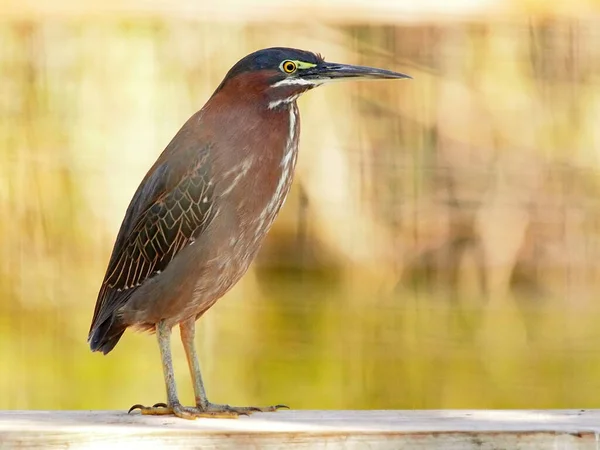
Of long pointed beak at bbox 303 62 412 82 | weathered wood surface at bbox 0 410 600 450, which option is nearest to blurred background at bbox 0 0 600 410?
long pointed beak at bbox 303 62 412 82

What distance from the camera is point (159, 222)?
97.9 inches

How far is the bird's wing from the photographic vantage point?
7.98ft

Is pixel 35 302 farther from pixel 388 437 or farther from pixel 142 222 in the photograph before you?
pixel 388 437

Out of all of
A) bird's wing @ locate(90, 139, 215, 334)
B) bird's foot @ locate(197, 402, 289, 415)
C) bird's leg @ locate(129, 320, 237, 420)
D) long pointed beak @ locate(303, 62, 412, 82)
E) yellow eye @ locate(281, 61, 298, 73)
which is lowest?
bird's foot @ locate(197, 402, 289, 415)

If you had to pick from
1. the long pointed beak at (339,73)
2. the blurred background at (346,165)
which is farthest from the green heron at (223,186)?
the blurred background at (346,165)

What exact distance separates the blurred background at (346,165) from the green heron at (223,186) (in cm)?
111

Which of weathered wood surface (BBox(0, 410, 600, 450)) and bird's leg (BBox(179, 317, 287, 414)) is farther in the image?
bird's leg (BBox(179, 317, 287, 414))

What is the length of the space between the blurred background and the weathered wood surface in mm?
1343

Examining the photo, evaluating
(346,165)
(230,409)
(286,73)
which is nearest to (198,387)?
(230,409)

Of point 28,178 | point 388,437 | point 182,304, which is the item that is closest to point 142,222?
point 182,304

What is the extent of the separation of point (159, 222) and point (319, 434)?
0.56m

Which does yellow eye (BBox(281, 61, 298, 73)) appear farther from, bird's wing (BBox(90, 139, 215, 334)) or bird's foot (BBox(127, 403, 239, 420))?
bird's foot (BBox(127, 403, 239, 420))

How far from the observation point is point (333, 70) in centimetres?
242

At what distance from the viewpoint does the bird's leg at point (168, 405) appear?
94.9 inches
